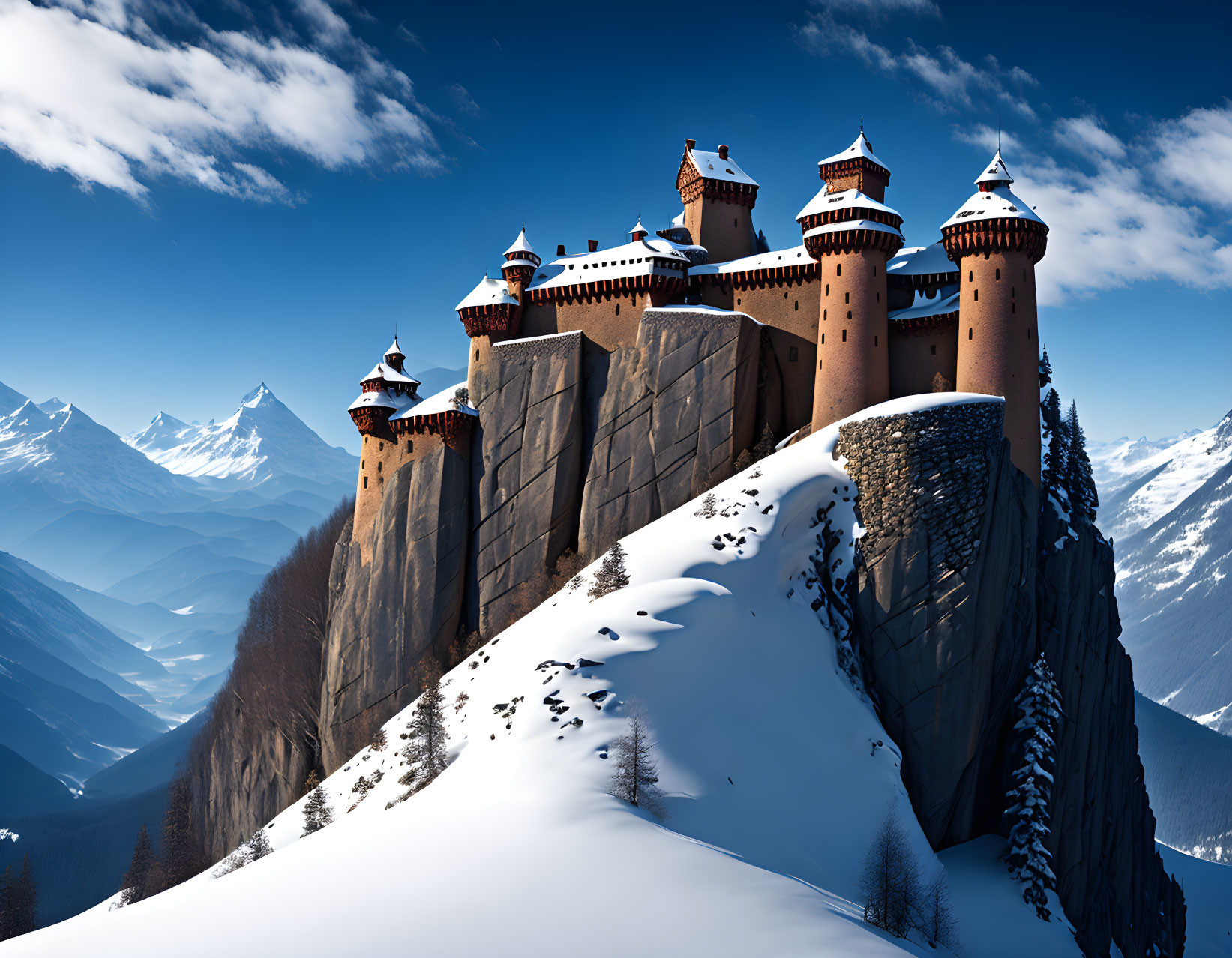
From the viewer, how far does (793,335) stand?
206ft

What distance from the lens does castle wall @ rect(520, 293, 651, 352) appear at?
65312 millimetres

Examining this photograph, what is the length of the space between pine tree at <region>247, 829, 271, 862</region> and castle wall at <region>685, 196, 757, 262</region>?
51477mm

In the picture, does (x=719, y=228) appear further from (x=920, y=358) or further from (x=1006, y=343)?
(x=1006, y=343)

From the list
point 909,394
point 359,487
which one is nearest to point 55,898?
point 359,487

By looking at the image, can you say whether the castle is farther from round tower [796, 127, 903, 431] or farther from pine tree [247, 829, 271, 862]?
pine tree [247, 829, 271, 862]

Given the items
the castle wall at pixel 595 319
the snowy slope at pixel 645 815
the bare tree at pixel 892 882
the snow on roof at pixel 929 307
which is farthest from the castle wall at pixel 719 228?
the bare tree at pixel 892 882

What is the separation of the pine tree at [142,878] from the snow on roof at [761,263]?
6314 cm

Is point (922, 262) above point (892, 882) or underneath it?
above

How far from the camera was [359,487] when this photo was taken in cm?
7131

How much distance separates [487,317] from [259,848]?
40.5 metres

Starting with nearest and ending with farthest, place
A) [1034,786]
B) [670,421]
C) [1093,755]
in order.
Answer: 1. [1034,786]
2. [1093,755]
3. [670,421]

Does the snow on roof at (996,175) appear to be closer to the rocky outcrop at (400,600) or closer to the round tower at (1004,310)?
the round tower at (1004,310)

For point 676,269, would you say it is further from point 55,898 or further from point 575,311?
point 55,898

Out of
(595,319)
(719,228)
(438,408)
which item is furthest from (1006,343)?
(438,408)
